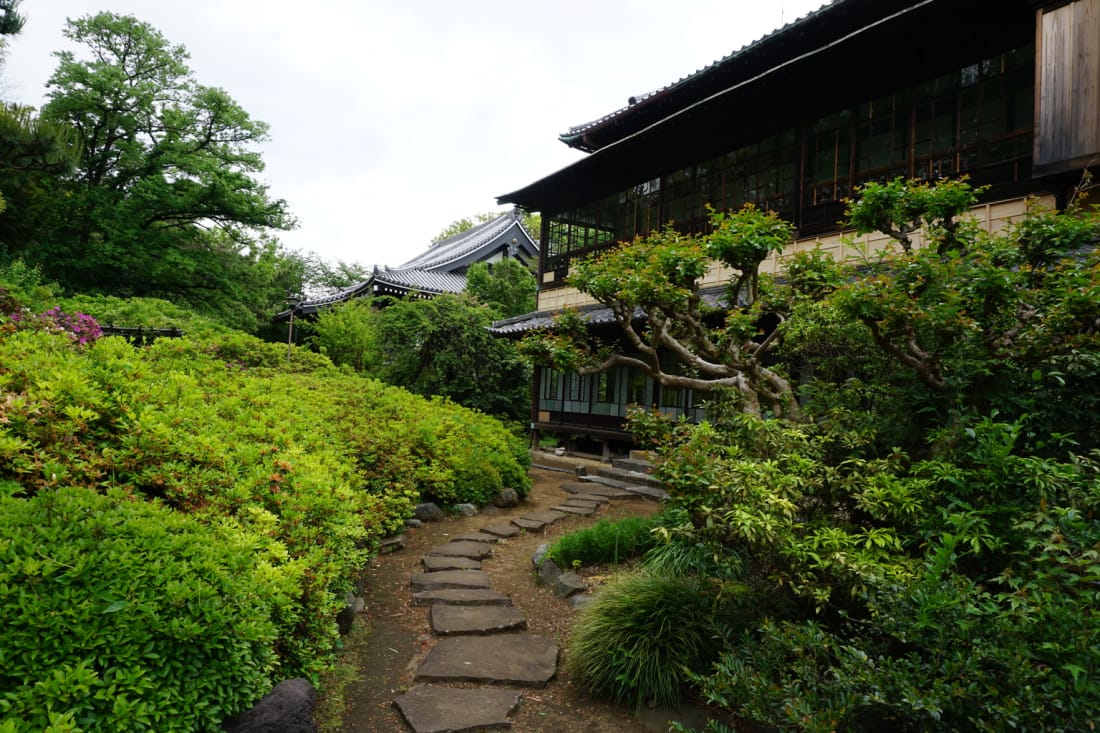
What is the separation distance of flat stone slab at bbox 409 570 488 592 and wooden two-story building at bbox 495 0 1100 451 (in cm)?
691

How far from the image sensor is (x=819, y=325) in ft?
16.4

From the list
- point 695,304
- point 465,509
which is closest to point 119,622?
point 695,304

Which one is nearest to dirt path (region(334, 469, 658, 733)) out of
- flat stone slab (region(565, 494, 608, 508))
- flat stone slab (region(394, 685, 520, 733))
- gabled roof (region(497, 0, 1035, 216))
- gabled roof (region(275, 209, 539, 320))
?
flat stone slab (region(394, 685, 520, 733))

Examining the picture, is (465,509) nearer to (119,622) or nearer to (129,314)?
(119,622)

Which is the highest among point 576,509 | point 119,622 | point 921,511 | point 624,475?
point 921,511

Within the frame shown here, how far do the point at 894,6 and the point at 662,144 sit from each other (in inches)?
167

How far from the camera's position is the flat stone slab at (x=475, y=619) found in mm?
4602

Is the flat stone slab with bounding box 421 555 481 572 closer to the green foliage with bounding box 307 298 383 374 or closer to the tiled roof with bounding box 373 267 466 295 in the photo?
the green foliage with bounding box 307 298 383 374

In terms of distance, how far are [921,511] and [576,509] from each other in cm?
592

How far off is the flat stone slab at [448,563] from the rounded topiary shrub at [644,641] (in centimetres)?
219

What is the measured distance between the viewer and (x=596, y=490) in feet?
34.5

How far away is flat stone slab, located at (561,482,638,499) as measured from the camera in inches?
400

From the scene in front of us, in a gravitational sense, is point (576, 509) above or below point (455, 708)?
above

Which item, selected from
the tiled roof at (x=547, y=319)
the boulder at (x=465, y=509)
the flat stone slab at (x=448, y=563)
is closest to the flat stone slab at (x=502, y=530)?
the boulder at (x=465, y=509)
